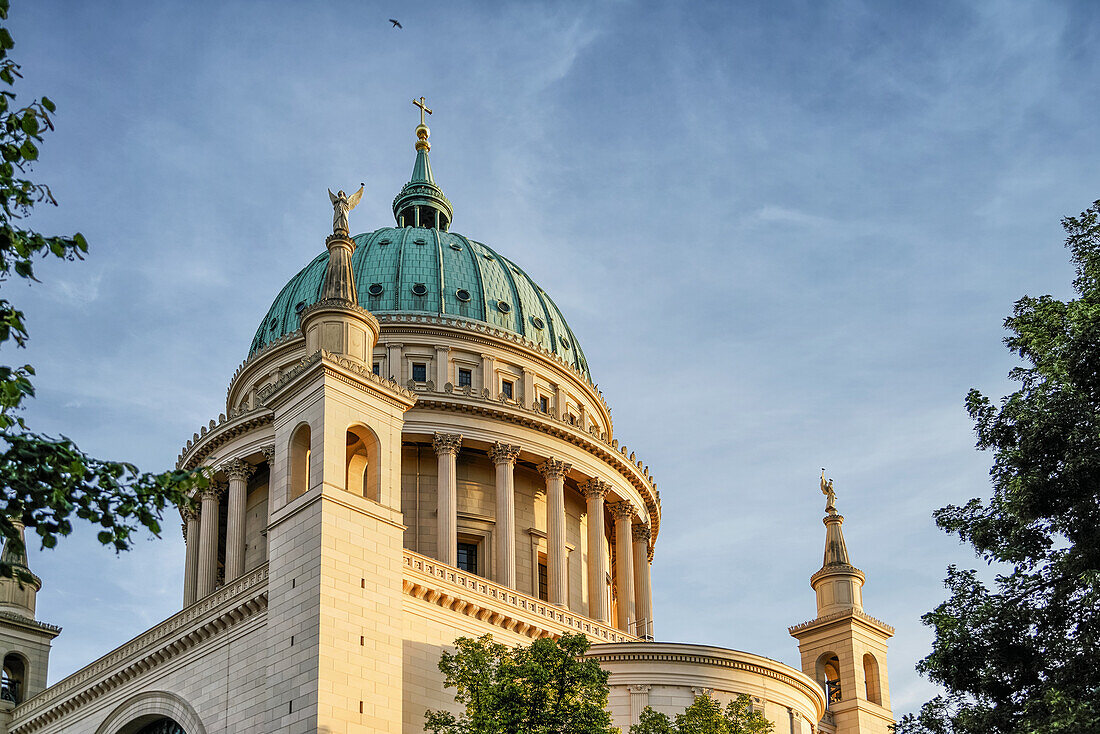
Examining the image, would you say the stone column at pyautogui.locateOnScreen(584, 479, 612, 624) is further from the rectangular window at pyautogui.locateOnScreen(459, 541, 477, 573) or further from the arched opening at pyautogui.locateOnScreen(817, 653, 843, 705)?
the arched opening at pyautogui.locateOnScreen(817, 653, 843, 705)

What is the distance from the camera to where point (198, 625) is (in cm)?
4388

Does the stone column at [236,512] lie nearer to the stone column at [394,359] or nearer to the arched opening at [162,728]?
the stone column at [394,359]

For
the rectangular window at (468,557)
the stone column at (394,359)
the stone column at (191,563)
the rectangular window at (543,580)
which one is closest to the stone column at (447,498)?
the rectangular window at (468,557)

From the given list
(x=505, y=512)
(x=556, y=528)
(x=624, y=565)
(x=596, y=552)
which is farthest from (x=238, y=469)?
(x=624, y=565)

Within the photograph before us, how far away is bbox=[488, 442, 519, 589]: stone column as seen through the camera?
5806 cm

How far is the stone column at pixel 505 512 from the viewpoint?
2286 inches

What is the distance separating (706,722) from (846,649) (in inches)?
1032

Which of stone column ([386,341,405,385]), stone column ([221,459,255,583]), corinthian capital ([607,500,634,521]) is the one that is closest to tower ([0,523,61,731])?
stone column ([221,459,255,583])

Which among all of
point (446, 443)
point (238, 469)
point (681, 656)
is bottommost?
point (681, 656)

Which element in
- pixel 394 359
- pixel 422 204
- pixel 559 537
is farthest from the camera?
pixel 422 204

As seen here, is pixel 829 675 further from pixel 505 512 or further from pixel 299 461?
pixel 299 461

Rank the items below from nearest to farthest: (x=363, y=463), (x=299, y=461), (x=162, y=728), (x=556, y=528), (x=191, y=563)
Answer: (x=299, y=461), (x=363, y=463), (x=162, y=728), (x=556, y=528), (x=191, y=563)

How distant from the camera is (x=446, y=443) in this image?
60.6 m

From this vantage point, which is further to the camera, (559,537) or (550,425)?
(550,425)
